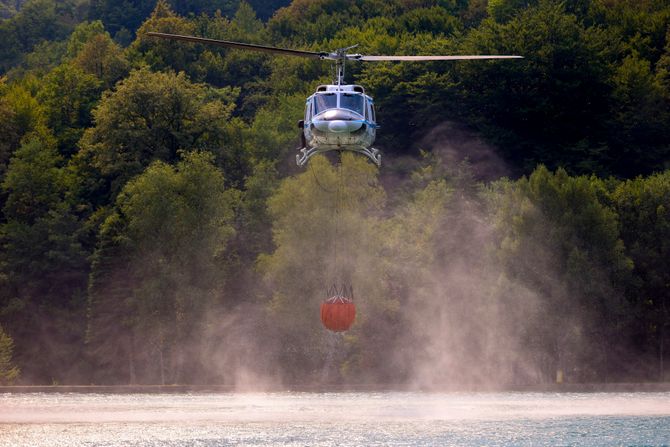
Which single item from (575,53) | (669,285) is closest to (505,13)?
(575,53)

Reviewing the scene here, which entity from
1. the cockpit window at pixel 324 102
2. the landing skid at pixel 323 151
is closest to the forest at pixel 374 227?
the landing skid at pixel 323 151

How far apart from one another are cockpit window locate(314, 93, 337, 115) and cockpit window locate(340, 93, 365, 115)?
0.35m

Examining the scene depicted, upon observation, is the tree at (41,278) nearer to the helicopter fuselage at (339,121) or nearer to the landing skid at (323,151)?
the landing skid at (323,151)

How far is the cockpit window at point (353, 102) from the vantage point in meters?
62.8

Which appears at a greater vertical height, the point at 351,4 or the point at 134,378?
the point at 351,4

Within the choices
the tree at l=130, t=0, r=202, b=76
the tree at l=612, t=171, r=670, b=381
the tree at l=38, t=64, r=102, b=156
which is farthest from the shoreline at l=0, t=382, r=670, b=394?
the tree at l=130, t=0, r=202, b=76

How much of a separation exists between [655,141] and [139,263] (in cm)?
4880

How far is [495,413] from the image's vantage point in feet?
257

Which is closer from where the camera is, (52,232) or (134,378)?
(134,378)

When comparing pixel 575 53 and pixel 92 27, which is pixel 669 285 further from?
pixel 92 27

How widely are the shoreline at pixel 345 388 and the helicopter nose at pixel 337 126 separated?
114 feet

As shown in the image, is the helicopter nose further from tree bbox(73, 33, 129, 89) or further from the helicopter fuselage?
tree bbox(73, 33, 129, 89)

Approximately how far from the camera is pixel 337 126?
61719mm

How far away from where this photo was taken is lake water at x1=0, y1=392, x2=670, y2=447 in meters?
68.3
